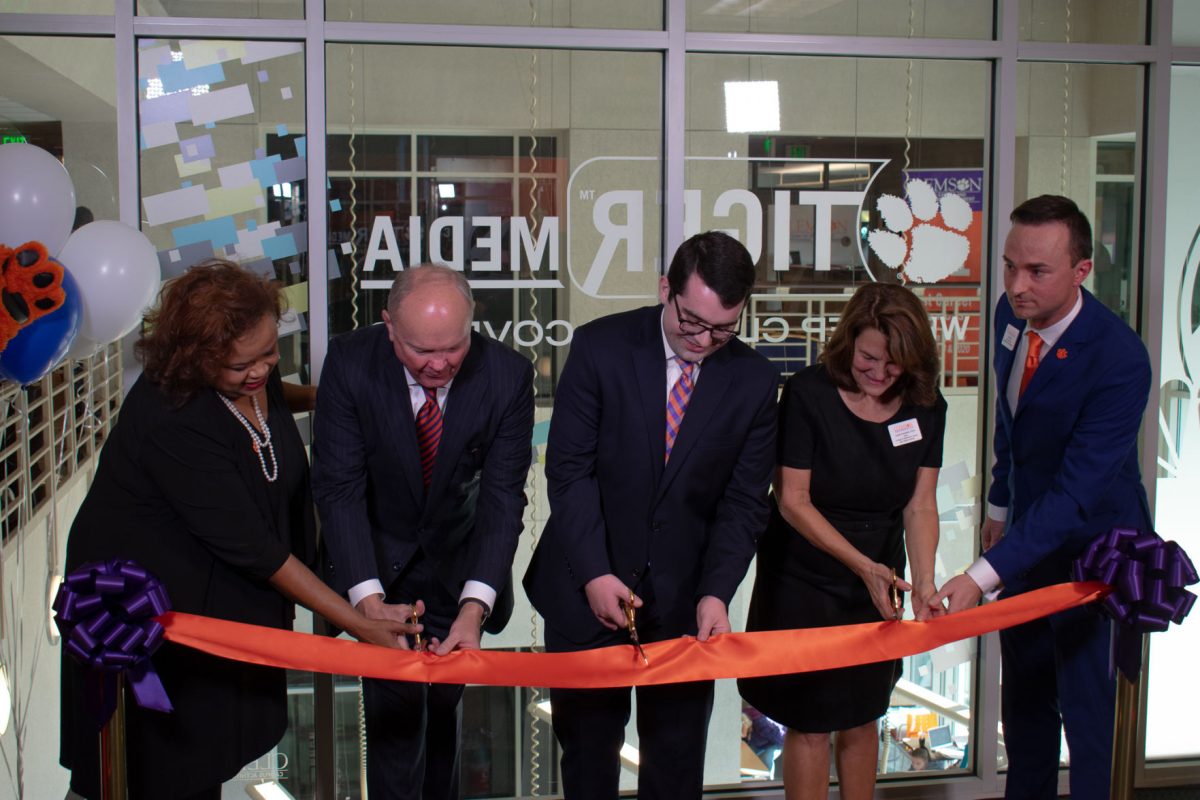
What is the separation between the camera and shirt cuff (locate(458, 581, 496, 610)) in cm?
272

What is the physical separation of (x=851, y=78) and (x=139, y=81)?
2.24 meters

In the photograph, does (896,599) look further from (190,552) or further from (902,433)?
(190,552)

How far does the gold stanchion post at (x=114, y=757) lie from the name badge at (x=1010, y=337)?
238cm

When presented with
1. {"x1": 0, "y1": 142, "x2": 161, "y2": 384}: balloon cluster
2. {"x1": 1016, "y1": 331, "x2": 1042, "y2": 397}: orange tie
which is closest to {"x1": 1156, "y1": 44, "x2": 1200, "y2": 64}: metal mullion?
{"x1": 1016, "y1": 331, "x2": 1042, "y2": 397}: orange tie

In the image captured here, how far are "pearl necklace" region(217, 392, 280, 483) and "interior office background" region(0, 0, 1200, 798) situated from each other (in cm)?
94

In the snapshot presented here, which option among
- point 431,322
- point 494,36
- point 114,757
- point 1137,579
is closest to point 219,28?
point 494,36

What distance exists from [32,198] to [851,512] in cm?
217

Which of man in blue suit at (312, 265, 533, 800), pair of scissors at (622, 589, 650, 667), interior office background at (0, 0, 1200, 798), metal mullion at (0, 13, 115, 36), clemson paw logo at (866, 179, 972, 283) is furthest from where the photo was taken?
clemson paw logo at (866, 179, 972, 283)

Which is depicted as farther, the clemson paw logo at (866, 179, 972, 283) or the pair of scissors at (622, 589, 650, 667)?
the clemson paw logo at (866, 179, 972, 283)

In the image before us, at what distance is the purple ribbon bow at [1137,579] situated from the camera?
8.87ft

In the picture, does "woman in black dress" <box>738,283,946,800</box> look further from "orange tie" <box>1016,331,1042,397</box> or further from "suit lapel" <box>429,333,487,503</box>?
"suit lapel" <box>429,333,487,503</box>

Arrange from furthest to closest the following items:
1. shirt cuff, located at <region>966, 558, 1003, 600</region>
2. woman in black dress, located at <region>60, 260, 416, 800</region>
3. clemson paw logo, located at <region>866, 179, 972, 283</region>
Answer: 1. clemson paw logo, located at <region>866, 179, 972, 283</region>
2. shirt cuff, located at <region>966, 558, 1003, 600</region>
3. woman in black dress, located at <region>60, 260, 416, 800</region>

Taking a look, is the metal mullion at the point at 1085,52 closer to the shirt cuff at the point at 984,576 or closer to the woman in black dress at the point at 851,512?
the woman in black dress at the point at 851,512

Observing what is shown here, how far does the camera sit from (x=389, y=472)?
9.01 ft
